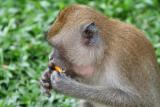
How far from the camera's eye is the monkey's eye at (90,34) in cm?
771

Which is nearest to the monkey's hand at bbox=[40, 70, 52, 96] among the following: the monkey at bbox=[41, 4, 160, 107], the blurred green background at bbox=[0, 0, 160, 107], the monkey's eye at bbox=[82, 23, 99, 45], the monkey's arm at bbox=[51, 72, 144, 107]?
the monkey at bbox=[41, 4, 160, 107]

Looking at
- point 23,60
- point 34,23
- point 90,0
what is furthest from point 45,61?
point 90,0

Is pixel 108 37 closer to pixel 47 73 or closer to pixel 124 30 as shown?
pixel 124 30

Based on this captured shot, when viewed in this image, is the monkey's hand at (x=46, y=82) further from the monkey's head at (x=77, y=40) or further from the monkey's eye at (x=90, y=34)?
the monkey's eye at (x=90, y=34)

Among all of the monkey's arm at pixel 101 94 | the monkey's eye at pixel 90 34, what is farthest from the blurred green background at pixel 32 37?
the monkey's eye at pixel 90 34

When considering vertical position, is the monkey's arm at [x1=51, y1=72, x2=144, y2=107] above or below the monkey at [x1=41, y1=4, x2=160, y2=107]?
below

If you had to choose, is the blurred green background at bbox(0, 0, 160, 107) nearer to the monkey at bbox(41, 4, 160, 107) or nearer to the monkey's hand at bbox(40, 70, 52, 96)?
the monkey's hand at bbox(40, 70, 52, 96)

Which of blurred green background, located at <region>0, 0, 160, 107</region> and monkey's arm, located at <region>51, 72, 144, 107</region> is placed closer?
monkey's arm, located at <region>51, 72, 144, 107</region>

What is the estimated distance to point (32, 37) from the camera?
1062 centimetres

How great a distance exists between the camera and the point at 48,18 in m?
11.1

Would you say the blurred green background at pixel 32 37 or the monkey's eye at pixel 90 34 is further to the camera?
the blurred green background at pixel 32 37

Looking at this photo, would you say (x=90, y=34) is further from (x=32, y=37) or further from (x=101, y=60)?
(x=32, y=37)

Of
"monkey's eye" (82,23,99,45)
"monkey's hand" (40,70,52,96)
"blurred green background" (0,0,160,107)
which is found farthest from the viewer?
"blurred green background" (0,0,160,107)

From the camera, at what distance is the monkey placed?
305 inches
